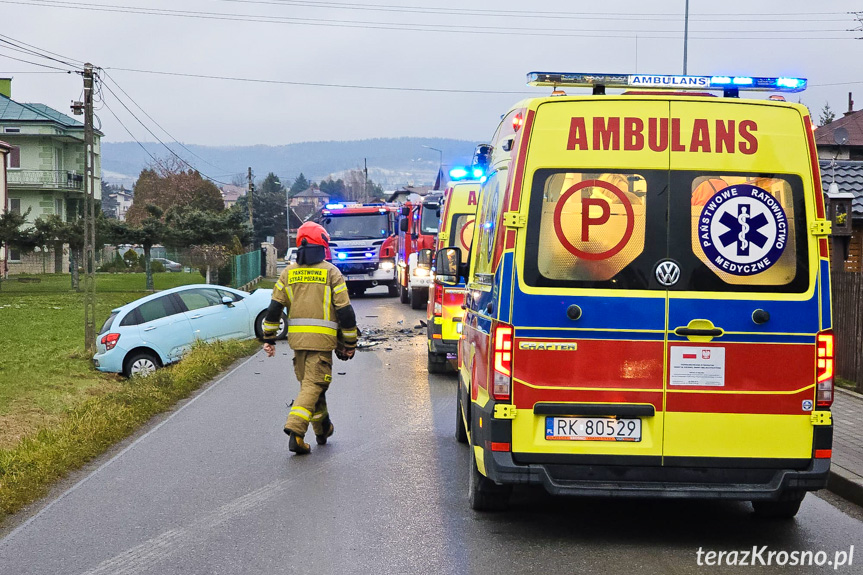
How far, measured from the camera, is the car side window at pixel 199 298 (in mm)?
17609

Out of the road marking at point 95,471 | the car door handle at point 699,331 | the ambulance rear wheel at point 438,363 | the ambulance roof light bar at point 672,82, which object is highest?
the ambulance roof light bar at point 672,82

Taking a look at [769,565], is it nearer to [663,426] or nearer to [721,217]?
[663,426]

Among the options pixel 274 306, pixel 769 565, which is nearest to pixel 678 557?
pixel 769 565

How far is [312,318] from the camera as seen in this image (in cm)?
852

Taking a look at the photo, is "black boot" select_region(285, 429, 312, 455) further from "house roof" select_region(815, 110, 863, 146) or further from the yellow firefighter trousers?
"house roof" select_region(815, 110, 863, 146)

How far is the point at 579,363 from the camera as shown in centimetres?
550

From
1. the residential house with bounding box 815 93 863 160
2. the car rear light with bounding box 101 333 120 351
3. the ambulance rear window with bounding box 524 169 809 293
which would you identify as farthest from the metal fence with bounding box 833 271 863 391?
the residential house with bounding box 815 93 863 160

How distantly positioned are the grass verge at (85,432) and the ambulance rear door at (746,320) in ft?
14.9

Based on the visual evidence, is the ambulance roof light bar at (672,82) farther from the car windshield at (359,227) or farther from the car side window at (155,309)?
the car windshield at (359,227)

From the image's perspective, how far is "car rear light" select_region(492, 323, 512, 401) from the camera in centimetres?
552

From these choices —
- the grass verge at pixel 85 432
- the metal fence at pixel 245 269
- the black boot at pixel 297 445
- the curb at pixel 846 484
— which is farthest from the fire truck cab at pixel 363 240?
the curb at pixel 846 484

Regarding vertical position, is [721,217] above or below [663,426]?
above

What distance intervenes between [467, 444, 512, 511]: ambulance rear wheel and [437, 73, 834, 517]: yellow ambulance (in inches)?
30.2

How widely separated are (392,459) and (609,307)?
3.40 metres
